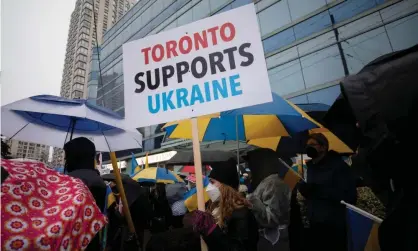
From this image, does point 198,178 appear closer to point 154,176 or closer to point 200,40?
point 200,40

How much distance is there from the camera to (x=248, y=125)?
4219 mm

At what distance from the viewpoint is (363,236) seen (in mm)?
1771

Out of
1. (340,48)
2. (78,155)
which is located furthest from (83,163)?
(340,48)

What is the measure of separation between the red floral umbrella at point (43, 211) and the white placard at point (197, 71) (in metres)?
0.82

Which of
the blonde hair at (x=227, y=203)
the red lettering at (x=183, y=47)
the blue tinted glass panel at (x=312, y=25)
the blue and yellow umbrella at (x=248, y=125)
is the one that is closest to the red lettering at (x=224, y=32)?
the red lettering at (x=183, y=47)

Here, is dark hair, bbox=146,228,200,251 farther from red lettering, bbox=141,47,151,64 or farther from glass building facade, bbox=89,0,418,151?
glass building facade, bbox=89,0,418,151

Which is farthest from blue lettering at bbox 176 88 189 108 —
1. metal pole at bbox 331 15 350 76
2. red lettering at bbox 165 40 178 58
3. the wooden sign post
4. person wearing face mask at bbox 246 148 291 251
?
metal pole at bbox 331 15 350 76

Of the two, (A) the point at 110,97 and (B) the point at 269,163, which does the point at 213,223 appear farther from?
(A) the point at 110,97

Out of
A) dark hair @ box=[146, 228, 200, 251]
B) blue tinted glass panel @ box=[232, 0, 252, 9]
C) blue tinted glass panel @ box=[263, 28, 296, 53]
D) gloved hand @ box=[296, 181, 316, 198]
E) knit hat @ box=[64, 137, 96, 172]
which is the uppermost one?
blue tinted glass panel @ box=[232, 0, 252, 9]

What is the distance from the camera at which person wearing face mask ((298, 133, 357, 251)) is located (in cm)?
265

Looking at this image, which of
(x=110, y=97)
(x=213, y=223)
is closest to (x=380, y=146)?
(x=213, y=223)

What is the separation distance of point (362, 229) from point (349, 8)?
16302 millimetres

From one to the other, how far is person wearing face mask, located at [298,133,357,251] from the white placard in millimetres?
1615

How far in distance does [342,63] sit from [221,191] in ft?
48.0
